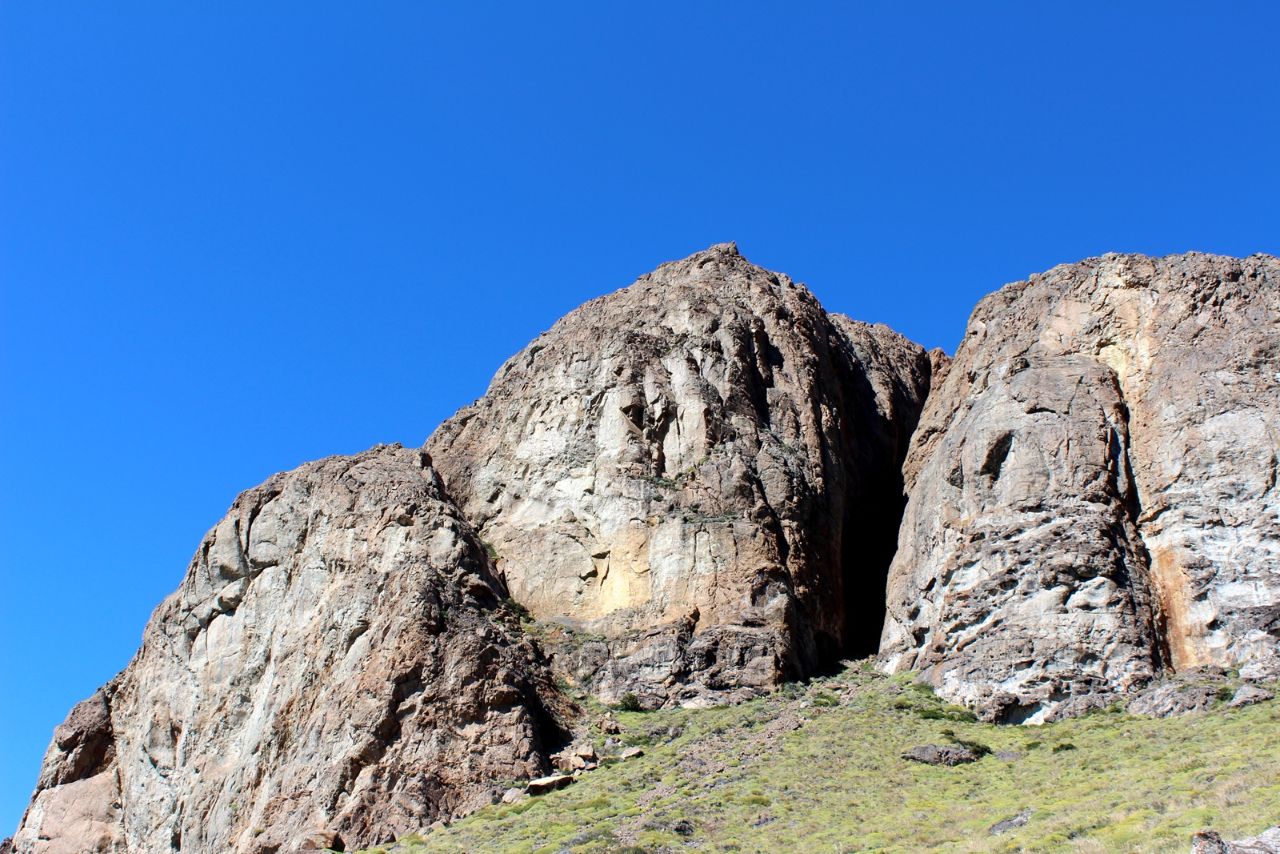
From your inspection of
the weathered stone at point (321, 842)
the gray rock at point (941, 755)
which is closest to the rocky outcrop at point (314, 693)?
the weathered stone at point (321, 842)

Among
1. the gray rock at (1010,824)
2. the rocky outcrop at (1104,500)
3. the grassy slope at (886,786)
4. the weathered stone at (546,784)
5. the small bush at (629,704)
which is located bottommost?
the gray rock at (1010,824)

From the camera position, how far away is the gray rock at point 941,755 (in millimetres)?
43469

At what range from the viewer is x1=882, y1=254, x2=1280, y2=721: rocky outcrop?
158ft

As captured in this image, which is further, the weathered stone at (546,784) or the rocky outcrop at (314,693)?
the rocky outcrop at (314,693)

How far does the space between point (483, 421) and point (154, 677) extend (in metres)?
21.5

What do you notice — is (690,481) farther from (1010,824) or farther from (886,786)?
(1010,824)

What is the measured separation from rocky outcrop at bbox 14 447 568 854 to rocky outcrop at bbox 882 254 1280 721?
1711 cm

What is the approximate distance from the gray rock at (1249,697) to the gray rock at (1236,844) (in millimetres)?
15815

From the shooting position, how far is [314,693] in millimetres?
55125

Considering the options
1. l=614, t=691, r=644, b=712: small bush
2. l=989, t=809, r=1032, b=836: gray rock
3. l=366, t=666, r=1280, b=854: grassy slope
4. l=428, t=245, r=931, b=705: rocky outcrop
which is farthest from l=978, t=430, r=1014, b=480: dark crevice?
l=989, t=809, r=1032, b=836: gray rock

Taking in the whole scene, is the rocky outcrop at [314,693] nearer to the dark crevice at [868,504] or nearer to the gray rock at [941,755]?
the gray rock at [941,755]


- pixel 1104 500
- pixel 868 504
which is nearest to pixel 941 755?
pixel 1104 500

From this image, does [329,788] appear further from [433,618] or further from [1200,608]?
[1200,608]

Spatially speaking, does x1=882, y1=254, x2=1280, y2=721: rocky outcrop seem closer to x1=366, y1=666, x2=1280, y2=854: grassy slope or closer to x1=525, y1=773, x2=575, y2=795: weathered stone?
x1=366, y1=666, x2=1280, y2=854: grassy slope
